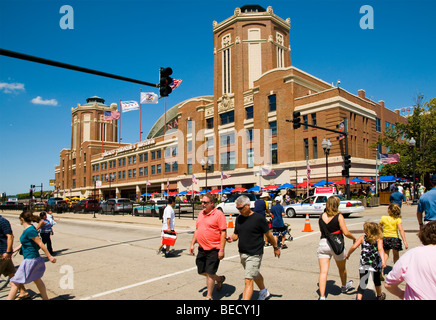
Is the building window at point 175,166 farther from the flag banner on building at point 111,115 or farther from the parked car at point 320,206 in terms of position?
the parked car at point 320,206

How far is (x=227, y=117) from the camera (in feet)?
167

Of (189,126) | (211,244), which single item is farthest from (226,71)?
(211,244)

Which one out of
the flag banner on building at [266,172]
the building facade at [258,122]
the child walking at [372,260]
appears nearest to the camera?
the child walking at [372,260]

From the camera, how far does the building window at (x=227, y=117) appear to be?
50.0 meters

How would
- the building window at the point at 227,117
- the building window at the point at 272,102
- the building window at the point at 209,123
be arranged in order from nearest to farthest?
the building window at the point at 272,102, the building window at the point at 227,117, the building window at the point at 209,123

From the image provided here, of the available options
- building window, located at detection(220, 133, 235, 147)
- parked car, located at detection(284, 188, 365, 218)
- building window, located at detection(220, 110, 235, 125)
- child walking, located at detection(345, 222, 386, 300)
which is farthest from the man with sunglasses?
building window, located at detection(220, 110, 235, 125)

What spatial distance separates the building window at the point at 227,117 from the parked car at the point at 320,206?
28204 millimetres

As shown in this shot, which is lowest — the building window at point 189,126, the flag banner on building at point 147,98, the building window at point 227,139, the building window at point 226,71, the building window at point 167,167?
the building window at point 167,167

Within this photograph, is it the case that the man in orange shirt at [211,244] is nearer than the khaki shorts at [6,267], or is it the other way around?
the man in orange shirt at [211,244]

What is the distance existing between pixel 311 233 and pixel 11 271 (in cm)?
1169

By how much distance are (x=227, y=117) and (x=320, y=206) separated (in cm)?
3126

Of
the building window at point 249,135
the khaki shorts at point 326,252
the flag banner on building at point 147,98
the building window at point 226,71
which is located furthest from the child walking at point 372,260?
the building window at point 226,71
